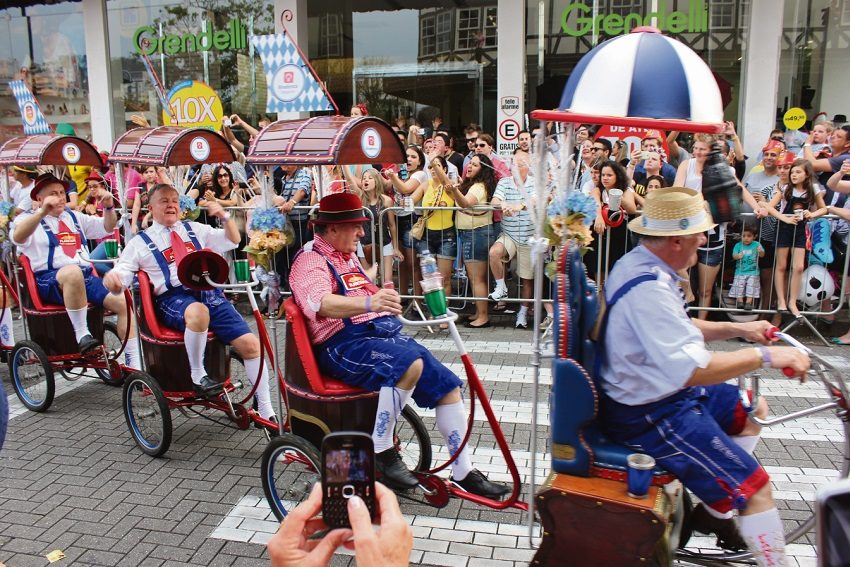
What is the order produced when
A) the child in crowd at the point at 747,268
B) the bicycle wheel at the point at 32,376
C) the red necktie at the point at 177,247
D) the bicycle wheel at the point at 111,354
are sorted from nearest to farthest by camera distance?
the red necktie at the point at 177,247, the bicycle wheel at the point at 32,376, the bicycle wheel at the point at 111,354, the child in crowd at the point at 747,268

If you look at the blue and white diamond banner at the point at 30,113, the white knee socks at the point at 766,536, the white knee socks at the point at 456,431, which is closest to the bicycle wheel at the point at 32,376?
the blue and white diamond banner at the point at 30,113

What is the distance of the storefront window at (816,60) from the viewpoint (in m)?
11.9

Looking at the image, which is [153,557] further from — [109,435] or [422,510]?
[109,435]

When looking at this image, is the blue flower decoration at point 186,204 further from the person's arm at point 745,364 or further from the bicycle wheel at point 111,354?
the person's arm at point 745,364

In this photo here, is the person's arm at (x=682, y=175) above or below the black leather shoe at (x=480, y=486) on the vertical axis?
above

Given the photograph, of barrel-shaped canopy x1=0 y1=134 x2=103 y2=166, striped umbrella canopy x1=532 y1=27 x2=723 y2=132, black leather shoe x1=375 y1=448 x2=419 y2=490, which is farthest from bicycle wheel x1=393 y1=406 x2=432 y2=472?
barrel-shaped canopy x1=0 y1=134 x2=103 y2=166

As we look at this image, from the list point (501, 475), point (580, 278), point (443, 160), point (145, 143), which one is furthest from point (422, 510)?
point (443, 160)

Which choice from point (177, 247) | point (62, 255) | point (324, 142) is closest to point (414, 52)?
point (62, 255)

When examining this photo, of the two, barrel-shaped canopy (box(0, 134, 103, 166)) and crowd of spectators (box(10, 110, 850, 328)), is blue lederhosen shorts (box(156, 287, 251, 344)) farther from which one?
crowd of spectators (box(10, 110, 850, 328))

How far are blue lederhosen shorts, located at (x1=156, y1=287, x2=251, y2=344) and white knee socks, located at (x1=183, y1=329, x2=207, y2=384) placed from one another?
147 millimetres

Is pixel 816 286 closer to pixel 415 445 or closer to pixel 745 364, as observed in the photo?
pixel 415 445

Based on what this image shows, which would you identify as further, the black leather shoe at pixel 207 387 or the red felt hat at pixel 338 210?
the black leather shoe at pixel 207 387

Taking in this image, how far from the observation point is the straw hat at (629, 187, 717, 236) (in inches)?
119

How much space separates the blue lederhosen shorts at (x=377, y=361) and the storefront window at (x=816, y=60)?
34.2 ft
